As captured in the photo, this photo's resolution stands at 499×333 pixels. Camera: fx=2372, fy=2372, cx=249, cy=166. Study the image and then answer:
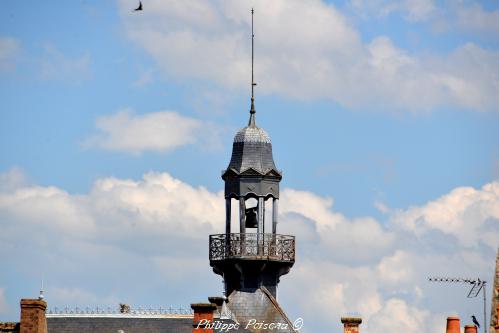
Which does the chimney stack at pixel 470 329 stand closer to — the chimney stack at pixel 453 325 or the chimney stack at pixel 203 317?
the chimney stack at pixel 453 325

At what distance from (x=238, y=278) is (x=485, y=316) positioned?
48.1ft

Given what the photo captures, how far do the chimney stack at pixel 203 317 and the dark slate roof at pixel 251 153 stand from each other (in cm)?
1217

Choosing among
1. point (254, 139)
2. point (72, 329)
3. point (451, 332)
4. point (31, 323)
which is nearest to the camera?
point (451, 332)

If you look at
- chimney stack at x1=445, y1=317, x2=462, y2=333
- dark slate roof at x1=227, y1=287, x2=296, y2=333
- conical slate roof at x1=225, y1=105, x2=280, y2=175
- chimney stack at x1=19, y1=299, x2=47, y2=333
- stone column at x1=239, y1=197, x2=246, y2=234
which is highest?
conical slate roof at x1=225, y1=105, x2=280, y2=175

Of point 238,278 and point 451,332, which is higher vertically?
point 238,278

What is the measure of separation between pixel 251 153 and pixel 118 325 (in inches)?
529

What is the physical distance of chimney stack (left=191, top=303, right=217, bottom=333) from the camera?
116812 millimetres

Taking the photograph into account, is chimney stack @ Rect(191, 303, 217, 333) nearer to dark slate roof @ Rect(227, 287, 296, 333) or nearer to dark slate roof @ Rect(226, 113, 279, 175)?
dark slate roof @ Rect(227, 287, 296, 333)

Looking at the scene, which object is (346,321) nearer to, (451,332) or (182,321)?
(182,321)

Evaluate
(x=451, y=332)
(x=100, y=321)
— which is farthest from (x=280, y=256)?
(x=451, y=332)

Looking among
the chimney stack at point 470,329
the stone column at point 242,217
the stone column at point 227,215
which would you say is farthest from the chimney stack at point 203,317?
the chimney stack at point 470,329

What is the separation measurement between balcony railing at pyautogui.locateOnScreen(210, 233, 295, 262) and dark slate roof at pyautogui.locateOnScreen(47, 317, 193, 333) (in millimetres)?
6138

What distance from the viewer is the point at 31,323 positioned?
112 meters

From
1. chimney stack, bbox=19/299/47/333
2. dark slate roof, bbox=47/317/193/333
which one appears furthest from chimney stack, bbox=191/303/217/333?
chimney stack, bbox=19/299/47/333
